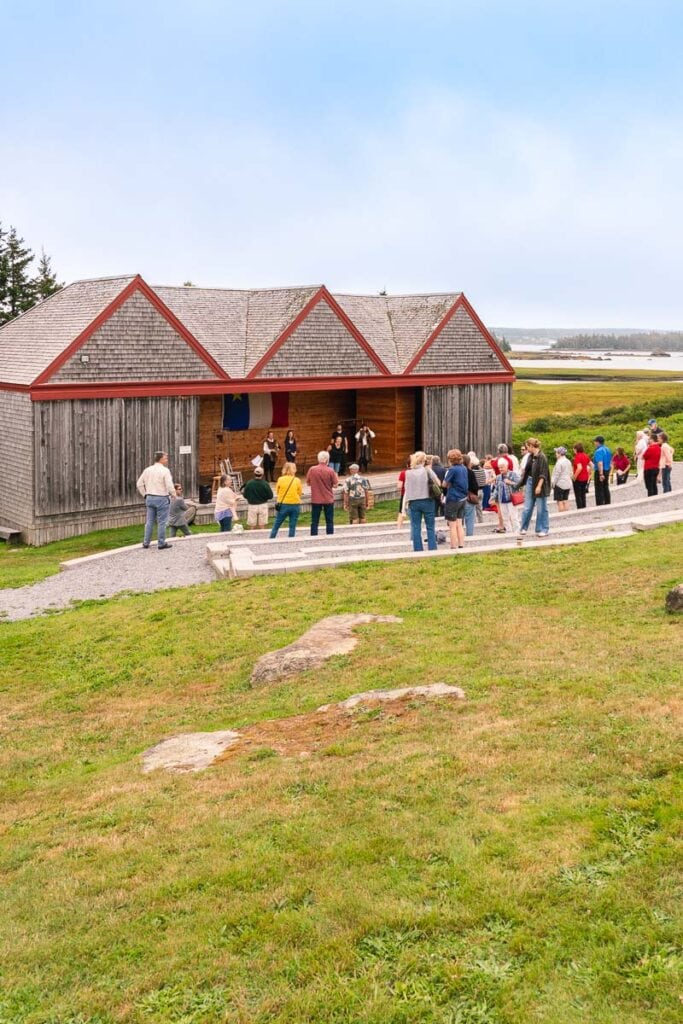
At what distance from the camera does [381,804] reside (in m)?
8.74

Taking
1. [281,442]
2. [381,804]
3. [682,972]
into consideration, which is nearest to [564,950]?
[682,972]

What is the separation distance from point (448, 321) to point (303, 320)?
268 inches

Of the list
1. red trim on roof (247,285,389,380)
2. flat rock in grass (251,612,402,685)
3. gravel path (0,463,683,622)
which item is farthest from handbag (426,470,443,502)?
red trim on roof (247,285,389,380)

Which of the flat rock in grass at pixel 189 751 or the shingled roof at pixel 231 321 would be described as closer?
the flat rock in grass at pixel 189 751

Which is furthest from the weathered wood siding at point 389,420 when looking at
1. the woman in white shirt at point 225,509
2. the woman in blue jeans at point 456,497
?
the woman in blue jeans at point 456,497

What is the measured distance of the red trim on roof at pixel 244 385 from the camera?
2925 cm

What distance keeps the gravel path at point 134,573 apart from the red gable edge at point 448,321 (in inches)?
558

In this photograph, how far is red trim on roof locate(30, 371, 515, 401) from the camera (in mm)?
29250

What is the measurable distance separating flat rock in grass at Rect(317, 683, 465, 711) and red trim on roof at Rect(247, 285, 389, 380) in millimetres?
23612

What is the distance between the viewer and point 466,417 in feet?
133

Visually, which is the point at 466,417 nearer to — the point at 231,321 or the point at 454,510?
the point at 231,321

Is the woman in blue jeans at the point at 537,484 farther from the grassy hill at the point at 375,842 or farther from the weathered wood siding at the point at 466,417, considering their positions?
the weathered wood siding at the point at 466,417

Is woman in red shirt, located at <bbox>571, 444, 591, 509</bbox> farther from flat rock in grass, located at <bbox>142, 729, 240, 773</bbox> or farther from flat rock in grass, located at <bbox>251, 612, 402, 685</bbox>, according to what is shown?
flat rock in grass, located at <bbox>142, 729, 240, 773</bbox>

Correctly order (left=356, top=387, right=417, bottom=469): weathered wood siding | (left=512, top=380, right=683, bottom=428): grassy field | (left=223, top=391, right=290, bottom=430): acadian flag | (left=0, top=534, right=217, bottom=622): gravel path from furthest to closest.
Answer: (left=512, top=380, right=683, bottom=428): grassy field < (left=356, top=387, right=417, bottom=469): weathered wood siding < (left=223, top=391, right=290, bottom=430): acadian flag < (left=0, top=534, right=217, bottom=622): gravel path
